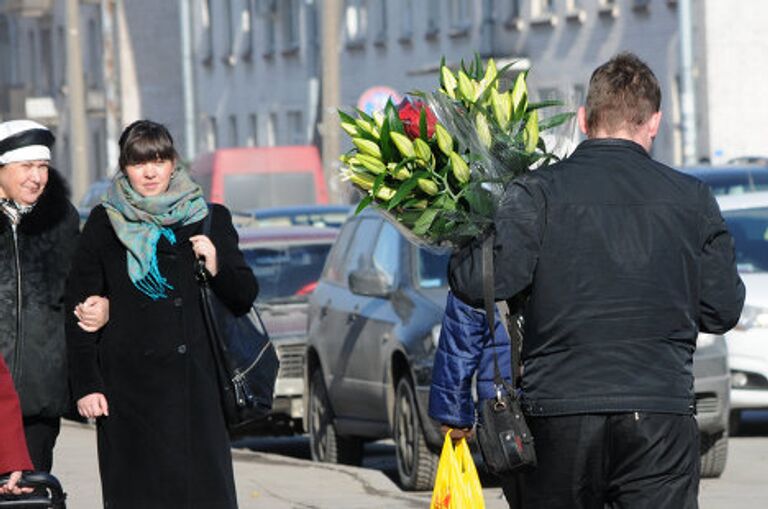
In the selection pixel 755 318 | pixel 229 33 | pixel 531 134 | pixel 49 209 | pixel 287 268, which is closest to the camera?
pixel 531 134

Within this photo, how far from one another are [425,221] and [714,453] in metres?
6.81

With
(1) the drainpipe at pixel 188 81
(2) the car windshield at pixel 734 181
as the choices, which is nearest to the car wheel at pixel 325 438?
(2) the car windshield at pixel 734 181

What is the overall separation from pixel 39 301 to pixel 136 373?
0.47m

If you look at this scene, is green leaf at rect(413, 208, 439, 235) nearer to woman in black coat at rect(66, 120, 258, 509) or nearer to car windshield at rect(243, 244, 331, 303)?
woman in black coat at rect(66, 120, 258, 509)

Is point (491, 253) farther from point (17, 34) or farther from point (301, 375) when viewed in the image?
point (17, 34)

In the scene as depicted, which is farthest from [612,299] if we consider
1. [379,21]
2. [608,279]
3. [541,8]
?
[379,21]

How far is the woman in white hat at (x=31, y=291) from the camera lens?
8.30 m

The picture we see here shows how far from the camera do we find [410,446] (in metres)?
13.2

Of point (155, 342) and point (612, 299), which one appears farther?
point (155, 342)

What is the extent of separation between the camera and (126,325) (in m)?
8.11

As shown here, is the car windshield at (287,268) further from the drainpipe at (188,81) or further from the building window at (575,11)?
the drainpipe at (188,81)

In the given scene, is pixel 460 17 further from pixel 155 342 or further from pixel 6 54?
pixel 155 342

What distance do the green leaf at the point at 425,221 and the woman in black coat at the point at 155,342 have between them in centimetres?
106

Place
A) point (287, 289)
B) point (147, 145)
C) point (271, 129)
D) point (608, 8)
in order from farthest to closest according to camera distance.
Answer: point (271, 129)
point (608, 8)
point (287, 289)
point (147, 145)
